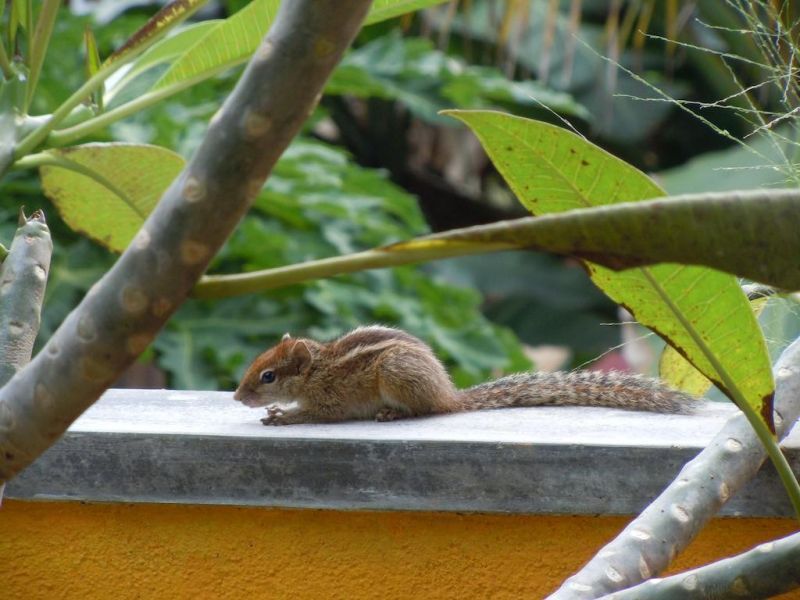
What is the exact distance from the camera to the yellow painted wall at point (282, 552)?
1.48m

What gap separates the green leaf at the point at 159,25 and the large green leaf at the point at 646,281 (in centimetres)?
31

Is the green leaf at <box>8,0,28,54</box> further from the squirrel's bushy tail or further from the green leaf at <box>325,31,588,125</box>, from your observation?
the green leaf at <box>325,31,588,125</box>

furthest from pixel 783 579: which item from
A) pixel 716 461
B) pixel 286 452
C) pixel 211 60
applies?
pixel 286 452

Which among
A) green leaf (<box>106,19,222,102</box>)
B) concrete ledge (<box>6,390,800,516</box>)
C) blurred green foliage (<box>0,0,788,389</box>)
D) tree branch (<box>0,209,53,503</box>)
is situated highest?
green leaf (<box>106,19,222,102</box>)

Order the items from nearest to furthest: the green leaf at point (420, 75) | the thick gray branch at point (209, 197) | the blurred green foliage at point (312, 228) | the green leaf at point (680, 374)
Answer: the thick gray branch at point (209, 197), the green leaf at point (680, 374), the blurred green foliage at point (312, 228), the green leaf at point (420, 75)

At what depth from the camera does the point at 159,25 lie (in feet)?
3.26

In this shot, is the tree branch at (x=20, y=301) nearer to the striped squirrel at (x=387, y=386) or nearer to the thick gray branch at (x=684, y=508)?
the thick gray branch at (x=684, y=508)

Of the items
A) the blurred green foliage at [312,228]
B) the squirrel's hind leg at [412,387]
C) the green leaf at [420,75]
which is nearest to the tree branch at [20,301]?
the squirrel's hind leg at [412,387]

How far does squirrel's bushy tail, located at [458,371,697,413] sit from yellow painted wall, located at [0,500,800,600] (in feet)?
1.27

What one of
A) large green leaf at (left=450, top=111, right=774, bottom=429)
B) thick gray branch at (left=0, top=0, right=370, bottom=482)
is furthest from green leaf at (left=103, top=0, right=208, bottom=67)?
thick gray branch at (left=0, top=0, right=370, bottom=482)

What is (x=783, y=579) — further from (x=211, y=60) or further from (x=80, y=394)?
(x=211, y=60)

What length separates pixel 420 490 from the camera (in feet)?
4.72

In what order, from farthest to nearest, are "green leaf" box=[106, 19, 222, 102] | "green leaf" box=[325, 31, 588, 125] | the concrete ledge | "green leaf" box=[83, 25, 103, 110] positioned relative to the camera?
"green leaf" box=[325, 31, 588, 125]
the concrete ledge
"green leaf" box=[106, 19, 222, 102]
"green leaf" box=[83, 25, 103, 110]

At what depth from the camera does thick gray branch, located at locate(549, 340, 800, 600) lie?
0.81 m
